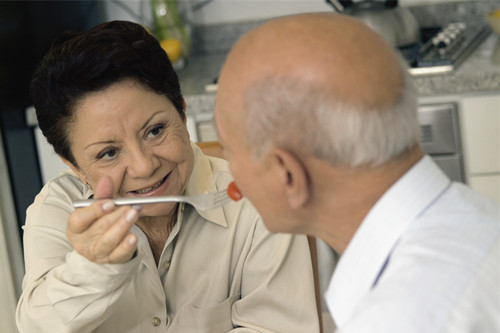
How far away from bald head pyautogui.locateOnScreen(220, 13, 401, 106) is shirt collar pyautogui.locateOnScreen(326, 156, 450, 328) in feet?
0.35

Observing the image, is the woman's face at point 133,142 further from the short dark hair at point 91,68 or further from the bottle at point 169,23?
the bottle at point 169,23

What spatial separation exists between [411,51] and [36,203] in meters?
1.59

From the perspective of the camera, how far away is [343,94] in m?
0.87

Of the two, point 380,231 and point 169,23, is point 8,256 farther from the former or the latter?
point 380,231

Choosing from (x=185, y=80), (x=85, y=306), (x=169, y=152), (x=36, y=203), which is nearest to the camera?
(x=85, y=306)

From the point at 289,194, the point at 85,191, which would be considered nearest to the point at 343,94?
the point at 289,194

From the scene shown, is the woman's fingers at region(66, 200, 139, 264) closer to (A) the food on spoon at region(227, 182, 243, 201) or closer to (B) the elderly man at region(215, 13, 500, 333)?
(A) the food on spoon at region(227, 182, 243, 201)

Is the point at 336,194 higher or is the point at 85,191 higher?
the point at 336,194

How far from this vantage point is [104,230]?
1189 millimetres

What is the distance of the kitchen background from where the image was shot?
8.22 feet

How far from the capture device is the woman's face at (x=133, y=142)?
4.52 feet

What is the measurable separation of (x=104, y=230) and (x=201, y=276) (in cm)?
34

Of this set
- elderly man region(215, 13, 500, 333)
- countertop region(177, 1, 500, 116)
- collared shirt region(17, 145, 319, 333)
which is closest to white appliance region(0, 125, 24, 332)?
countertop region(177, 1, 500, 116)

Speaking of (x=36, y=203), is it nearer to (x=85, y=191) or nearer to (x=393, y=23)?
(x=85, y=191)
